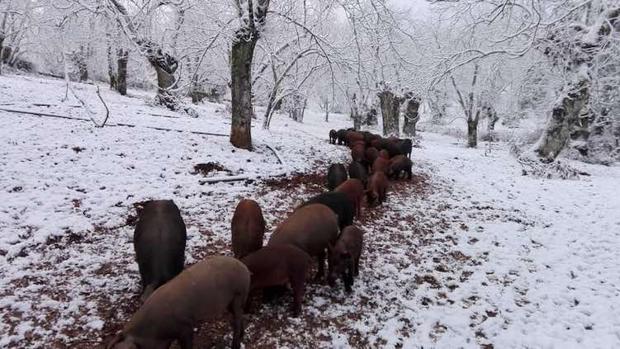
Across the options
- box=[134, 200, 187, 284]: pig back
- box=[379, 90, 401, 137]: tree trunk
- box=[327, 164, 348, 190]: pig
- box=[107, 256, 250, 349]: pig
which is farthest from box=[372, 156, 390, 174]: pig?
box=[379, 90, 401, 137]: tree trunk

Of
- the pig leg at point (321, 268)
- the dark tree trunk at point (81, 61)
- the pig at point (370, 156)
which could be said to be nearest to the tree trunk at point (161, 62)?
the pig at point (370, 156)

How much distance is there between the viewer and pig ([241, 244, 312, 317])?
4.35 m

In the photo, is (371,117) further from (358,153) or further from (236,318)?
(236,318)

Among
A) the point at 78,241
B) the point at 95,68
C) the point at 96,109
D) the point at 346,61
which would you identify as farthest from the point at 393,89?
the point at 95,68

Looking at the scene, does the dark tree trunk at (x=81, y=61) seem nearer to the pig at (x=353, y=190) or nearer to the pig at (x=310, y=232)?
the pig at (x=353, y=190)

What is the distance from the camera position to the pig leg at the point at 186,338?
3.54 meters

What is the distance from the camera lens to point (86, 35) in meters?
20.8

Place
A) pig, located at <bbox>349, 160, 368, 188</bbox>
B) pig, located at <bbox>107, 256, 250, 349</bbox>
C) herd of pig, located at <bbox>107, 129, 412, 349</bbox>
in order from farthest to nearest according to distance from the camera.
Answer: pig, located at <bbox>349, 160, 368, 188</bbox>
herd of pig, located at <bbox>107, 129, 412, 349</bbox>
pig, located at <bbox>107, 256, 250, 349</bbox>

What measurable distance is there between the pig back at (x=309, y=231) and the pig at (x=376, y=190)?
3.25 m

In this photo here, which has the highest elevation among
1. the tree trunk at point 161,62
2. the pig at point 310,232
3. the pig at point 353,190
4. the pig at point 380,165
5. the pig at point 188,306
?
the tree trunk at point 161,62

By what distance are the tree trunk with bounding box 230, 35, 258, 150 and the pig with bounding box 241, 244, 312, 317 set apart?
6.63 m

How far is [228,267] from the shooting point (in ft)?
13.0

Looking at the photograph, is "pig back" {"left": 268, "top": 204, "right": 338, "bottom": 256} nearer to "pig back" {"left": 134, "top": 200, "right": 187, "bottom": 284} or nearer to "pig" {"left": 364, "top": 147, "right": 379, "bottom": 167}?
"pig back" {"left": 134, "top": 200, "right": 187, "bottom": 284}

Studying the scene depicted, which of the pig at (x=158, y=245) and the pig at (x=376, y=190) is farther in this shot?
the pig at (x=376, y=190)
